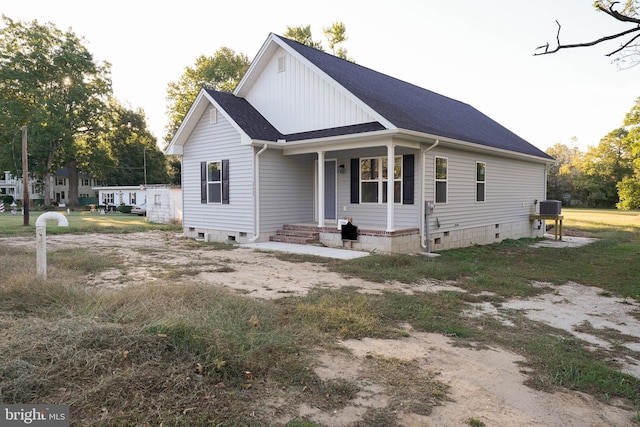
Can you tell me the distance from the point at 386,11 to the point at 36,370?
13519 millimetres

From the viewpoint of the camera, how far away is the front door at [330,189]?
1338cm

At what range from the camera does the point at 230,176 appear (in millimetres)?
12969

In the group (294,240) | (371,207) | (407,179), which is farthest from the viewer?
(371,207)

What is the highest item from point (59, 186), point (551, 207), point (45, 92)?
point (45, 92)

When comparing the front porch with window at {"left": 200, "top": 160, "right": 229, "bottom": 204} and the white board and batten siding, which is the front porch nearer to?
window at {"left": 200, "top": 160, "right": 229, "bottom": 204}

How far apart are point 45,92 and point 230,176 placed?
32.9 metres

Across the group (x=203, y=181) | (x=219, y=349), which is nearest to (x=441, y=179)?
(x=203, y=181)

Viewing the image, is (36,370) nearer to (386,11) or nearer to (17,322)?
(17,322)

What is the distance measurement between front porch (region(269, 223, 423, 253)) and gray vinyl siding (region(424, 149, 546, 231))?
121 cm

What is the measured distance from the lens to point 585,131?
213ft

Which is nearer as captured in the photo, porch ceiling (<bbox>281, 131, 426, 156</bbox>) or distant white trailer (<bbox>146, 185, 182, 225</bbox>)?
porch ceiling (<bbox>281, 131, 426, 156</bbox>)

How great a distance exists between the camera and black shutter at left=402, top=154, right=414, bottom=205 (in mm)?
11344

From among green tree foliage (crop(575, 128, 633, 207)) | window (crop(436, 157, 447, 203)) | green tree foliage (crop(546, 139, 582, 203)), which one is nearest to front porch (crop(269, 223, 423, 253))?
window (crop(436, 157, 447, 203))

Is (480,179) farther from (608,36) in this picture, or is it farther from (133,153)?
(133,153)
